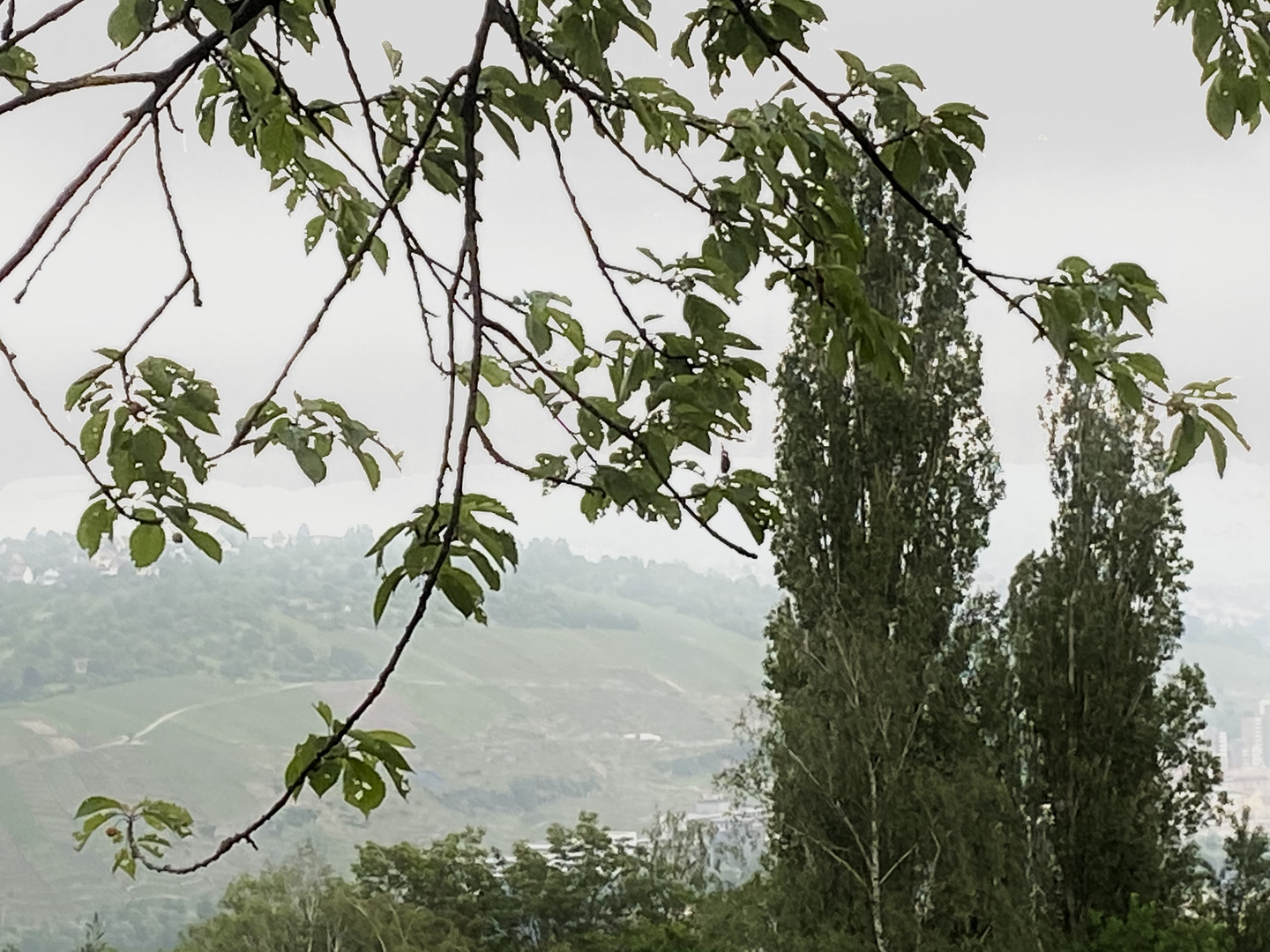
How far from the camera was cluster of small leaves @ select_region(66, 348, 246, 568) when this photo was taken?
55 cm

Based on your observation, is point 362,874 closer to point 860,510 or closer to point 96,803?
point 860,510

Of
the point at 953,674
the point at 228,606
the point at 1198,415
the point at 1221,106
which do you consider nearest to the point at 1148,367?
the point at 1198,415

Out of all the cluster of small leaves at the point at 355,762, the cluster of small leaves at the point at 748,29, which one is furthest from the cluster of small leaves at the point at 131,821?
the cluster of small leaves at the point at 748,29

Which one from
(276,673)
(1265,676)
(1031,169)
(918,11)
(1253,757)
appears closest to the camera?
(918,11)

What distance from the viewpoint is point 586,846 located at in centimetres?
673

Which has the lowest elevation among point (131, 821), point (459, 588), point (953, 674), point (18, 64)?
point (131, 821)

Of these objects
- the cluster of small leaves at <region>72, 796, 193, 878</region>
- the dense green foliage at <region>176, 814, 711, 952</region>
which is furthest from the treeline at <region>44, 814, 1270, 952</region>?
the cluster of small leaves at <region>72, 796, 193, 878</region>

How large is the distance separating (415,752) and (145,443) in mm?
6523

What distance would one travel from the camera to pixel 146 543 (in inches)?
22.3

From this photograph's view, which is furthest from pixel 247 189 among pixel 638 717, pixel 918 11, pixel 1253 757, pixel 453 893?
pixel 1253 757

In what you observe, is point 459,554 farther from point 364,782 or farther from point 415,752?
point 415,752

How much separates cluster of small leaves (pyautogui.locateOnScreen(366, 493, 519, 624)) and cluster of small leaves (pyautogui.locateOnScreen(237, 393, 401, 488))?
0.23 feet

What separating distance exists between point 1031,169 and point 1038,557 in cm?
242

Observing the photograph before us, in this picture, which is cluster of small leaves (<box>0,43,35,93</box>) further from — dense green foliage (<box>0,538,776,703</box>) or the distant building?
the distant building
